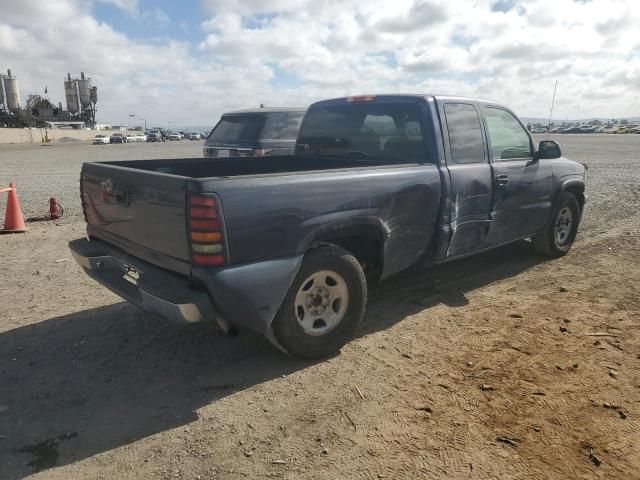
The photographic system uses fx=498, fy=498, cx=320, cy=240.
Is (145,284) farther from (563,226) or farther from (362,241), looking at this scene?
(563,226)

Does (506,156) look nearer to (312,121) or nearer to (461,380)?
(312,121)

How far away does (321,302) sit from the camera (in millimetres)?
3615

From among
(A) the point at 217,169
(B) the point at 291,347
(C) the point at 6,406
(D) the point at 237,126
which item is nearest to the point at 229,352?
(B) the point at 291,347

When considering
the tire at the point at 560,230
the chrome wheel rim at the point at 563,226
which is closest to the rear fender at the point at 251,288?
the tire at the point at 560,230

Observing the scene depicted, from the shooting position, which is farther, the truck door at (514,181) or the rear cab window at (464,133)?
the truck door at (514,181)

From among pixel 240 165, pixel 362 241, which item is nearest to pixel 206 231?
pixel 362 241

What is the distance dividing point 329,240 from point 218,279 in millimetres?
1016

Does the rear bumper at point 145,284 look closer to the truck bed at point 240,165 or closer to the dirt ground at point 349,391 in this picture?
the dirt ground at point 349,391

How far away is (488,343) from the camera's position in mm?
3877

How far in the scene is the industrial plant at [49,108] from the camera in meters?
77.2

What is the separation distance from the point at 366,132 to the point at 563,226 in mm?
3053

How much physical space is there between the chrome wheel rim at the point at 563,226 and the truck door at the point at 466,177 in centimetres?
179

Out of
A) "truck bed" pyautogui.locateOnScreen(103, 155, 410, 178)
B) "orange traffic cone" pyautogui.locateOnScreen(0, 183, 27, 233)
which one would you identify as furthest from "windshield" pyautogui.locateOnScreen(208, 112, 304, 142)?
"truck bed" pyautogui.locateOnScreen(103, 155, 410, 178)

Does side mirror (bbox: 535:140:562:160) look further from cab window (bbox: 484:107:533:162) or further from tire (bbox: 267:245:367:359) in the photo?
tire (bbox: 267:245:367:359)
